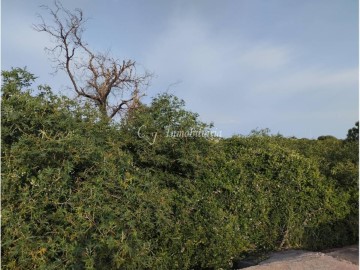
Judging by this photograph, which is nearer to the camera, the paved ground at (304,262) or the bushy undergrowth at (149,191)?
the bushy undergrowth at (149,191)

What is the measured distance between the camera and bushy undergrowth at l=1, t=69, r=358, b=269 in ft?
10.1

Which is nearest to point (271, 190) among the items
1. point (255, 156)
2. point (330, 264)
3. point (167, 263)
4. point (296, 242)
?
point (255, 156)

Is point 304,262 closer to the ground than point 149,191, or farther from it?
closer to the ground

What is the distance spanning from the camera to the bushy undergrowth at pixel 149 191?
3.08 m

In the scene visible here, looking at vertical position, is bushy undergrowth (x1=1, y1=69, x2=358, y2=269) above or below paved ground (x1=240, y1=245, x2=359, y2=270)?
above

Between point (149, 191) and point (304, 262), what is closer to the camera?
point (149, 191)

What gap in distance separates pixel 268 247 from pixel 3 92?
353 centimetres

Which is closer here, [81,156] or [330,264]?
[81,156]

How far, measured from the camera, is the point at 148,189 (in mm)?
3729

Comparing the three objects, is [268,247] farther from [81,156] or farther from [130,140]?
[81,156]

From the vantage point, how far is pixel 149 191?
371 centimetres

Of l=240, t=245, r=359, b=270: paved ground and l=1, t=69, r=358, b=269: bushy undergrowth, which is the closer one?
l=1, t=69, r=358, b=269: bushy undergrowth

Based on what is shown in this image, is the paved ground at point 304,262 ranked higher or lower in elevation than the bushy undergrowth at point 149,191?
lower

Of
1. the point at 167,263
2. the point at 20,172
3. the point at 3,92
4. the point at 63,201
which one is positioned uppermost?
the point at 3,92
